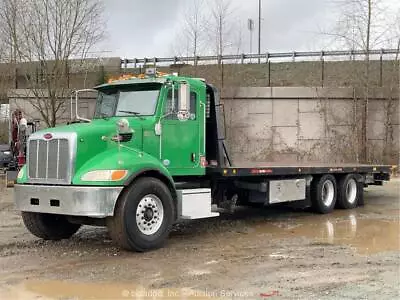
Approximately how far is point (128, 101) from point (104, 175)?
1.95m

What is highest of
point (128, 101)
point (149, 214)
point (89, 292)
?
point (128, 101)

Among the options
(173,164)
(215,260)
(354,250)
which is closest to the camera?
(215,260)

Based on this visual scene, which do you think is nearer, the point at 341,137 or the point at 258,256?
the point at 258,256

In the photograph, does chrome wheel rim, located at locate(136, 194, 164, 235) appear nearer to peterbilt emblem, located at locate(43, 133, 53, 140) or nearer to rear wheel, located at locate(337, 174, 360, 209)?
peterbilt emblem, located at locate(43, 133, 53, 140)

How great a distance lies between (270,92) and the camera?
2447 centimetres

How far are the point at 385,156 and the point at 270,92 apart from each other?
235 inches

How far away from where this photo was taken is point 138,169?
8.16m

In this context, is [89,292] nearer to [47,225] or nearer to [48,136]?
[48,136]

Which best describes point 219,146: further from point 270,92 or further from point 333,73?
point 333,73

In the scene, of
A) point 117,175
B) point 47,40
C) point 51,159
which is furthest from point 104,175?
point 47,40

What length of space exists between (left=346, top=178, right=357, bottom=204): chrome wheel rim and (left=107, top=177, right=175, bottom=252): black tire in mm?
6731

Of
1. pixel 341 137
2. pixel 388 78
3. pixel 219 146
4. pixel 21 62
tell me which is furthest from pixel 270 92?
pixel 219 146

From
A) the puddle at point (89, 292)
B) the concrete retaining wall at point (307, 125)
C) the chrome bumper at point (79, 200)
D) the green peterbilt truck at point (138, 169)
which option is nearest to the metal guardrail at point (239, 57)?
the concrete retaining wall at point (307, 125)

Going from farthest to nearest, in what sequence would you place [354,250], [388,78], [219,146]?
[388,78], [219,146], [354,250]
